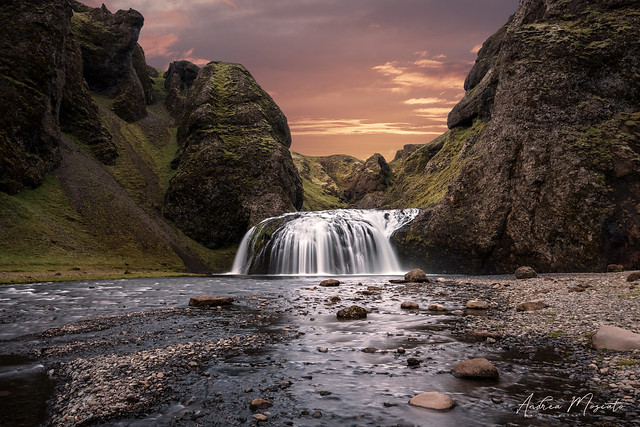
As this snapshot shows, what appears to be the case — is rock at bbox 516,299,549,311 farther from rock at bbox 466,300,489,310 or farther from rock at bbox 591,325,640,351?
rock at bbox 591,325,640,351

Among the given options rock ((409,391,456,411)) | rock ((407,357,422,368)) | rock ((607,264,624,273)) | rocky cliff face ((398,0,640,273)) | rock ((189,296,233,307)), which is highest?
rocky cliff face ((398,0,640,273))

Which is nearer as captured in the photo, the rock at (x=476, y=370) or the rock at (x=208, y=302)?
the rock at (x=476, y=370)

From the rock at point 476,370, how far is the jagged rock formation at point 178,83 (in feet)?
481

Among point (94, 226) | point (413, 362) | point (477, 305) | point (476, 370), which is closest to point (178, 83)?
point (94, 226)

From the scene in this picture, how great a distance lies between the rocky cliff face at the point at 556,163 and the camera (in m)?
37.3

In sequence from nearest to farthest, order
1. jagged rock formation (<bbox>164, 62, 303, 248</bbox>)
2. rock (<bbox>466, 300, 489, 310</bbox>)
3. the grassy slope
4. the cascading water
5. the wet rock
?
the wet rock → rock (<bbox>466, 300, 489, 310</bbox>) → the grassy slope → the cascading water → jagged rock formation (<bbox>164, 62, 303, 248</bbox>)

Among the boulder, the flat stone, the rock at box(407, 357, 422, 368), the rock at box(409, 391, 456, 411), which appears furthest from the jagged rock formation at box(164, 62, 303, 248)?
the rock at box(409, 391, 456, 411)

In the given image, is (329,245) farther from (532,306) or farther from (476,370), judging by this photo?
(476,370)

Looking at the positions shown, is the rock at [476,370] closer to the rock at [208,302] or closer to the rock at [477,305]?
the rock at [477,305]

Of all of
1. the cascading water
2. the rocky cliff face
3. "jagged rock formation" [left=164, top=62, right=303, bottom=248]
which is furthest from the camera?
"jagged rock formation" [left=164, top=62, right=303, bottom=248]

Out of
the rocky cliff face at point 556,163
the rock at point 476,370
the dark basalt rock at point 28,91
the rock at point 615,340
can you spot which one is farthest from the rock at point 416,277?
the dark basalt rock at point 28,91

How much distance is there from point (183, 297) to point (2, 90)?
6110 centimetres

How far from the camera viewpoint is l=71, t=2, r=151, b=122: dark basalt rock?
121000 millimetres

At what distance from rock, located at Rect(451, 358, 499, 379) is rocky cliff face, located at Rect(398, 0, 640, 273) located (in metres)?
35.3
